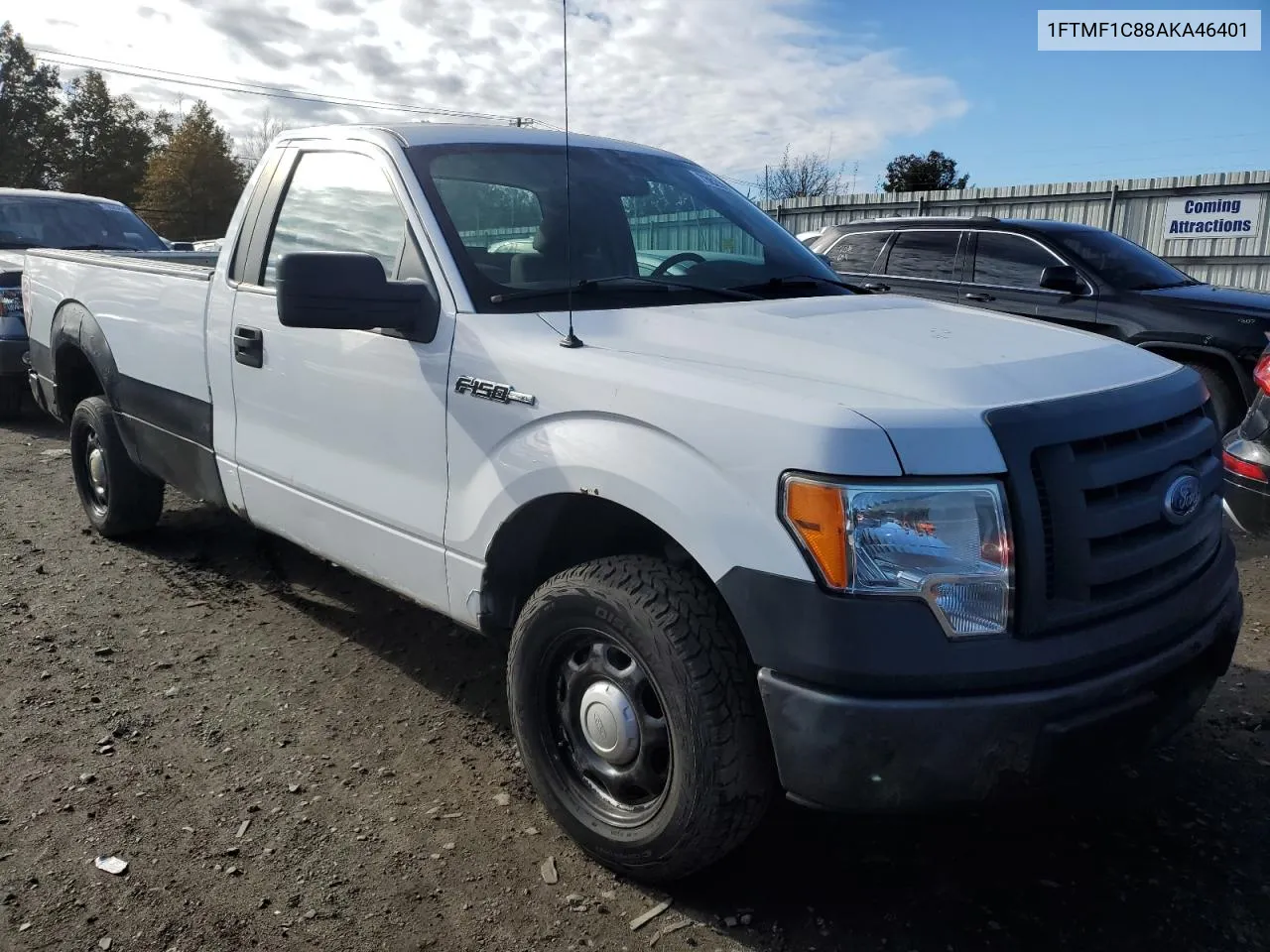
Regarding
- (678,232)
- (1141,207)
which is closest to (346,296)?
(678,232)

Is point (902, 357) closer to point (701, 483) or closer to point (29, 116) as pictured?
point (701, 483)

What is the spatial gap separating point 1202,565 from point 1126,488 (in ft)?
1.48

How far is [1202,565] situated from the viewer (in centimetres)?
250

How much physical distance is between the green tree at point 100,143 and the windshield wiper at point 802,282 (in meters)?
55.6

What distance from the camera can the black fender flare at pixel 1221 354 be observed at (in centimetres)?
679

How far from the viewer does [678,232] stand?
3512mm

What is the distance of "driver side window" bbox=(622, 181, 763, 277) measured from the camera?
3.34 meters

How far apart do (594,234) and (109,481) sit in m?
3.24

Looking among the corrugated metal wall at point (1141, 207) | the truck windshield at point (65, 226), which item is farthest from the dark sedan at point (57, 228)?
the corrugated metal wall at point (1141, 207)

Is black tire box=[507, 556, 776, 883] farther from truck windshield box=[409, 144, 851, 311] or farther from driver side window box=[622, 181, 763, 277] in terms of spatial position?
driver side window box=[622, 181, 763, 277]

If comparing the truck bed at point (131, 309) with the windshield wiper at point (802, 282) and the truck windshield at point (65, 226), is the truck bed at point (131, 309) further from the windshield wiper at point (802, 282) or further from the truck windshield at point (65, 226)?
the truck windshield at point (65, 226)

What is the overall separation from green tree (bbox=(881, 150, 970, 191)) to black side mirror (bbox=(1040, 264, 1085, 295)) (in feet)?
99.7

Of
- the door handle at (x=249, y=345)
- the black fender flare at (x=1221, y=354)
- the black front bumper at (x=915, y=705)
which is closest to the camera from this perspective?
the black front bumper at (x=915, y=705)

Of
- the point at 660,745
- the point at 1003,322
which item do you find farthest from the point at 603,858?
the point at 1003,322
